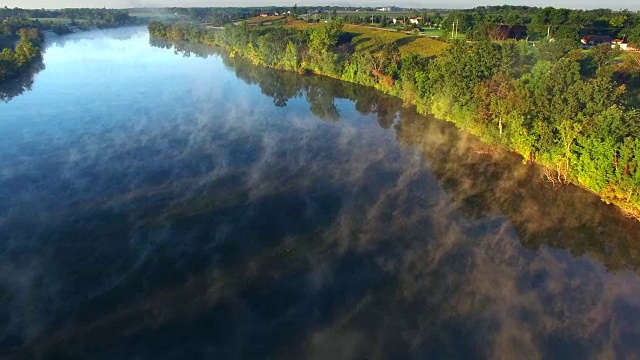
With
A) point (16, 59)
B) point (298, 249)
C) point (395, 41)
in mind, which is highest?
point (395, 41)

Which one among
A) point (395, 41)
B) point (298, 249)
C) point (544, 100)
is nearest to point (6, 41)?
point (395, 41)

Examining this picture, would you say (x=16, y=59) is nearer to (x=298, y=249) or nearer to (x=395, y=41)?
(x=395, y=41)

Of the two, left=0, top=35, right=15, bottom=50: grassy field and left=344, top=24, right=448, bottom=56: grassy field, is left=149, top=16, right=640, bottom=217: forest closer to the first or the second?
left=344, top=24, right=448, bottom=56: grassy field

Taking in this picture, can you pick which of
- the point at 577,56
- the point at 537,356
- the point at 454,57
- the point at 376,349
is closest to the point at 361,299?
the point at 376,349

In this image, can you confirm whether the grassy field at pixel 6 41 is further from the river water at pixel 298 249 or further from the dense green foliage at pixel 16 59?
the river water at pixel 298 249

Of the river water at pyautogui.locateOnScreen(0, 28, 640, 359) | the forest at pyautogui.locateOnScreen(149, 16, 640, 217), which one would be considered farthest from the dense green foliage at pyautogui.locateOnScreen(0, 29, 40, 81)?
the forest at pyautogui.locateOnScreen(149, 16, 640, 217)

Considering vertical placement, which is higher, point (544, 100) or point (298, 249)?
point (544, 100)
